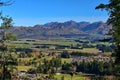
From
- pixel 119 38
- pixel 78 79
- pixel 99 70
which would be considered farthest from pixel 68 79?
pixel 119 38

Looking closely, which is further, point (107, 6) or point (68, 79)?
point (68, 79)

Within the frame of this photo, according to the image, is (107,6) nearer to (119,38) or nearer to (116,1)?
(116,1)

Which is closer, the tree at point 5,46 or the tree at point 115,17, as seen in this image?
the tree at point 115,17

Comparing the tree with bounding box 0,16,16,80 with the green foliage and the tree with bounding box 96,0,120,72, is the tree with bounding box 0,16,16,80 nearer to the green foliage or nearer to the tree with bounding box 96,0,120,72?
the green foliage

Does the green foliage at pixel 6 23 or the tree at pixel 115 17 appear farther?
the green foliage at pixel 6 23

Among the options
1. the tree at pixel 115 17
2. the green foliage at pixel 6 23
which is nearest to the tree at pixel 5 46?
the green foliage at pixel 6 23

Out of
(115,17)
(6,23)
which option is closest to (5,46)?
(6,23)

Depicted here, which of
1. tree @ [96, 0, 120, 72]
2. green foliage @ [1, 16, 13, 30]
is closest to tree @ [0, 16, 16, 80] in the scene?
green foliage @ [1, 16, 13, 30]

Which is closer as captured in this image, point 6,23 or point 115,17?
point 115,17

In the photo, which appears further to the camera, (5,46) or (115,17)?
(5,46)

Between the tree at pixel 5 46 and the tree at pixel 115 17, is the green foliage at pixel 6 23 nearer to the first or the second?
the tree at pixel 5 46

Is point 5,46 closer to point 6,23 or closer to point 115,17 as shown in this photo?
point 6,23
